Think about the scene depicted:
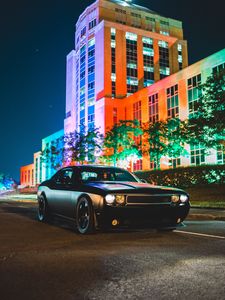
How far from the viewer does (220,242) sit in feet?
19.1

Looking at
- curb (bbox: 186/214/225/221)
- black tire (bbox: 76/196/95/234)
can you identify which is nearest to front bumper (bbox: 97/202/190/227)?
black tire (bbox: 76/196/95/234)

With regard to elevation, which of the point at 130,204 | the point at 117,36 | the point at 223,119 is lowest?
the point at 130,204

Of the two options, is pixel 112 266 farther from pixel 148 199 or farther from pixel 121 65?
pixel 121 65

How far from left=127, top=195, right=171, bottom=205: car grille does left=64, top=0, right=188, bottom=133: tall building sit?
6438cm

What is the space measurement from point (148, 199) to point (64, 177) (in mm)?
2546

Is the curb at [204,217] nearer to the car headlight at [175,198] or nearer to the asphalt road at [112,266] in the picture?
the asphalt road at [112,266]

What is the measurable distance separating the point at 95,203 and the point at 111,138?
41092mm

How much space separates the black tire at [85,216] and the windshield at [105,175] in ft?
2.57

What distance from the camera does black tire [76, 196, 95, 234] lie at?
21.2 feet

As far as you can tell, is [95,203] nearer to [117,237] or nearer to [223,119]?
[117,237]

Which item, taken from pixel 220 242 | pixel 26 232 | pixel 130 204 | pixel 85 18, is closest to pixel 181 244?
pixel 220 242

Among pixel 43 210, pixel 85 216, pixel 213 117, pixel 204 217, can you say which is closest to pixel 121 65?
pixel 213 117

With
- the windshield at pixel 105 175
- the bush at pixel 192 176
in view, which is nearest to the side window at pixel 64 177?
the windshield at pixel 105 175

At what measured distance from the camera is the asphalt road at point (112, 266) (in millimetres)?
3164
